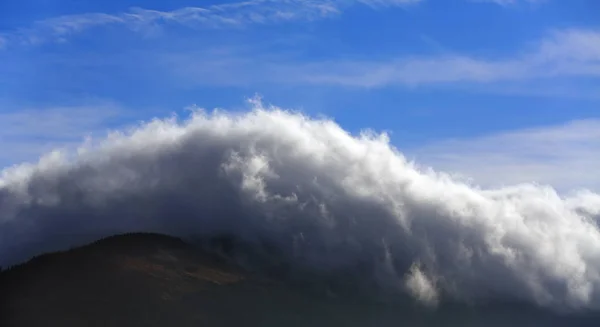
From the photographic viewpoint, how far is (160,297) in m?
83.4

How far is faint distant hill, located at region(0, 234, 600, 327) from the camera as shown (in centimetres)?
8019

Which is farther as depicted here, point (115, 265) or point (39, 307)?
point (115, 265)

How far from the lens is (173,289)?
85.6 m

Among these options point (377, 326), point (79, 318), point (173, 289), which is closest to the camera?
point (79, 318)

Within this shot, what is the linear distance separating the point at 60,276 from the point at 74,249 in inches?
323

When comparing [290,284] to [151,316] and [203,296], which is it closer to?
[203,296]

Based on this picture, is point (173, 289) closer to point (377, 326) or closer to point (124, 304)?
point (124, 304)

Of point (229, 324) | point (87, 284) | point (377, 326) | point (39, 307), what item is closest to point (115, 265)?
point (87, 284)

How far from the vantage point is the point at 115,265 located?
9088 cm

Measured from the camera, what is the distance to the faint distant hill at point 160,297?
8019 centimetres

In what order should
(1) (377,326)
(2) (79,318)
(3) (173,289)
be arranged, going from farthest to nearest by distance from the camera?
(1) (377,326), (3) (173,289), (2) (79,318)

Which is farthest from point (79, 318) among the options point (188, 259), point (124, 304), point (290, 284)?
point (290, 284)

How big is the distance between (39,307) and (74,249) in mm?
16032

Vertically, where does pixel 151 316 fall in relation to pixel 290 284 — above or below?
below
